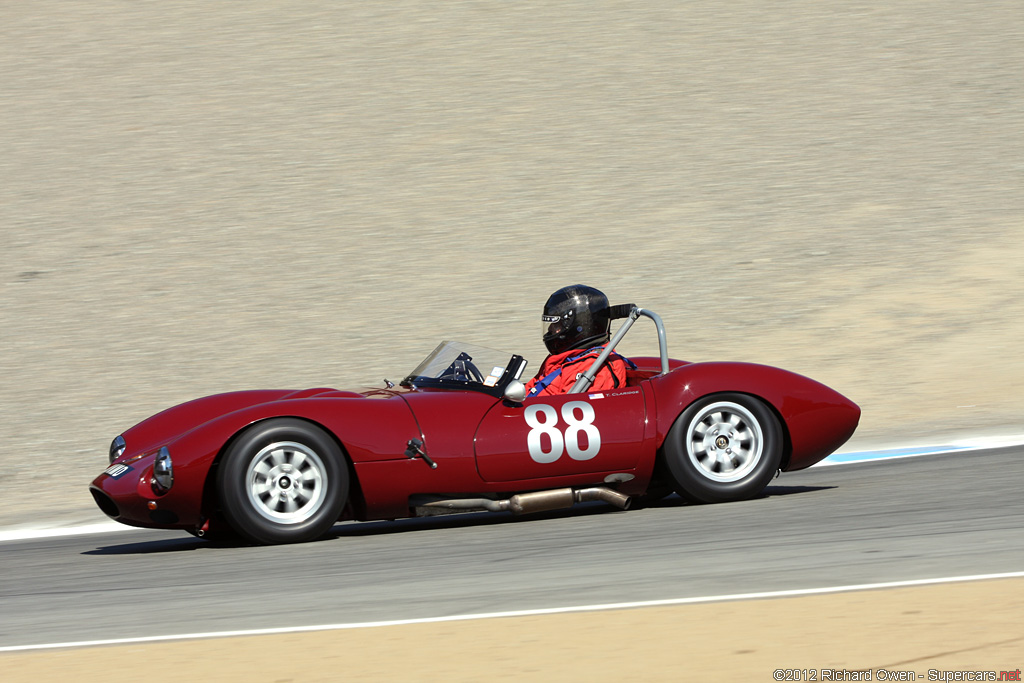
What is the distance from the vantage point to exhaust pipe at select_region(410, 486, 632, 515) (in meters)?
6.79

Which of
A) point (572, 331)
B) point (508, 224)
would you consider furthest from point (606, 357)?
point (508, 224)

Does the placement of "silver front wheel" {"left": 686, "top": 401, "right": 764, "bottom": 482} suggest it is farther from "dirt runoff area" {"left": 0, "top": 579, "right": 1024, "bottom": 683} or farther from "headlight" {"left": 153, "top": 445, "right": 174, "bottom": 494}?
"headlight" {"left": 153, "top": 445, "right": 174, "bottom": 494}

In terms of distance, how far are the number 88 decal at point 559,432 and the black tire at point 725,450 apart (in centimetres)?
46

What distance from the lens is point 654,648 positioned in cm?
427

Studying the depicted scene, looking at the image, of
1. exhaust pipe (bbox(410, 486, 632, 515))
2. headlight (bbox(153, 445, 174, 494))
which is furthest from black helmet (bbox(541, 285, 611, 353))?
headlight (bbox(153, 445, 174, 494))

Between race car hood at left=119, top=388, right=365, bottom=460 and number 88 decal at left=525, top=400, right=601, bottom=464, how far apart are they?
106 centimetres

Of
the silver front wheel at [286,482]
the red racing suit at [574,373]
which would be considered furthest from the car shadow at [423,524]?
the red racing suit at [574,373]

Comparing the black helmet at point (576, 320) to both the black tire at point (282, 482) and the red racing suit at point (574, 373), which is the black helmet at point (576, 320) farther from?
the black tire at point (282, 482)

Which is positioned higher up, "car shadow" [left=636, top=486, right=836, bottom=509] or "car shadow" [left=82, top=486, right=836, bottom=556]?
"car shadow" [left=82, top=486, right=836, bottom=556]

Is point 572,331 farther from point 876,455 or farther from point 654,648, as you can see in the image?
point 654,648

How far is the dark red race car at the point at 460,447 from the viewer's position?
6.55m

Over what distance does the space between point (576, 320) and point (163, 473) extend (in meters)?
2.68

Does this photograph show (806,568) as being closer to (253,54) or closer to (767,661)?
(767,661)

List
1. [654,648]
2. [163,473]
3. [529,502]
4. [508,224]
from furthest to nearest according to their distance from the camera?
[508,224] → [529,502] → [163,473] → [654,648]
